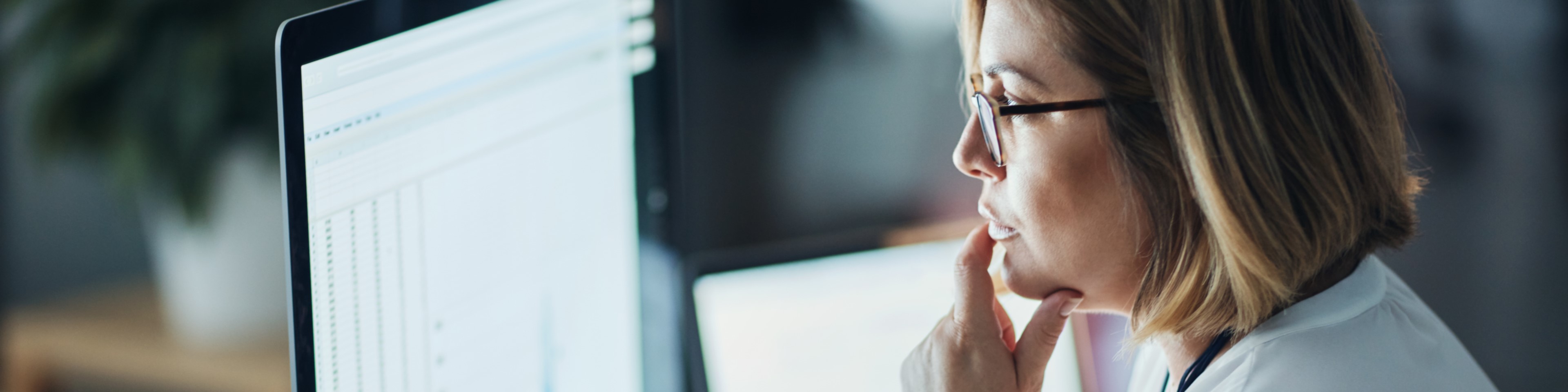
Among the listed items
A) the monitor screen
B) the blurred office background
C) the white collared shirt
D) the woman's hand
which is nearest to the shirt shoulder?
the white collared shirt

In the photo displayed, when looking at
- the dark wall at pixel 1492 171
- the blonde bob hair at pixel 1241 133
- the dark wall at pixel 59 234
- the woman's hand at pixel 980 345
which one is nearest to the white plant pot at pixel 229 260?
the dark wall at pixel 59 234

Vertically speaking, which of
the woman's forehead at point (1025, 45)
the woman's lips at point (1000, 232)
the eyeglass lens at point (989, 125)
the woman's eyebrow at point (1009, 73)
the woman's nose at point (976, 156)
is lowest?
the woman's lips at point (1000, 232)

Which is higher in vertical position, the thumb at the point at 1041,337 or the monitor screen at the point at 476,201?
the monitor screen at the point at 476,201

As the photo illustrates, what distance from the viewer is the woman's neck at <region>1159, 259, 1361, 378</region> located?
1.95ft

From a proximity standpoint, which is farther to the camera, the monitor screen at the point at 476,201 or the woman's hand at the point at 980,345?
the woman's hand at the point at 980,345

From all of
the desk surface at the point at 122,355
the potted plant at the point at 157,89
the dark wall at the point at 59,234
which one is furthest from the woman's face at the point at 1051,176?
the dark wall at the point at 59,234

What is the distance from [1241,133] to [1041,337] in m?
0.19

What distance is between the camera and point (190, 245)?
3.62 feet

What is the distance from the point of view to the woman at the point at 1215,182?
0.52m

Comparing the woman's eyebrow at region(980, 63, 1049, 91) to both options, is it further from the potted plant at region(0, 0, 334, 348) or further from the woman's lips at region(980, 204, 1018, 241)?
the potted plant at region(0, 0, 334, 348)

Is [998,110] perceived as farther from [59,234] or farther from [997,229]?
[59,234]

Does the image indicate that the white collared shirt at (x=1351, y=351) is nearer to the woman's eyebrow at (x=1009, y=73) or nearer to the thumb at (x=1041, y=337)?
the thumb at (x=1041, y=337)

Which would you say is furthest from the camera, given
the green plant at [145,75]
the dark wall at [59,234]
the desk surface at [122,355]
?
the dark wall at [59,234]

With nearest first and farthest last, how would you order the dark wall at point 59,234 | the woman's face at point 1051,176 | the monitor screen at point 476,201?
the monitor screen at point 476,201
the woman's face at point 1051,176
the dark wall at point 59,234
